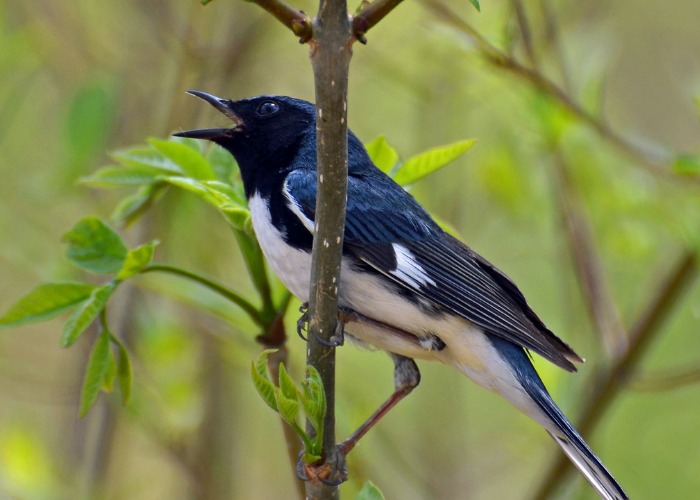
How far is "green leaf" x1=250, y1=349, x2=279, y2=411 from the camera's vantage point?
6.51 feet

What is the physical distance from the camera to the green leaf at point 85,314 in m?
2.21

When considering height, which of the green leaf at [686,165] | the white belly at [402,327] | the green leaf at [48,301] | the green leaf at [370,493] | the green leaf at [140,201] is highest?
the green leaf at [686,165]

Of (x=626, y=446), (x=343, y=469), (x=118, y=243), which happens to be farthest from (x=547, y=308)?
(x=118, y=243)

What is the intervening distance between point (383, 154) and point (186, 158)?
0.58 m

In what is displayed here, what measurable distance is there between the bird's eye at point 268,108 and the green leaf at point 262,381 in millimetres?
1489

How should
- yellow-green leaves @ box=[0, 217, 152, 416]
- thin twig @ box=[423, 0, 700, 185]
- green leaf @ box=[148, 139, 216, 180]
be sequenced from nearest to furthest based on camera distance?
yellow-green leaves @ box=[0, 217, 152, 416] → green leaf @ box=[148, 139, 216, 180] → thin twig @ box=[423, 0, 700, 185]

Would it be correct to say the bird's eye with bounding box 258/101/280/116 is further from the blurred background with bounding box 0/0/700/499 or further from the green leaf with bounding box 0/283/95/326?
the green leaf with bounding box 0/283/95/326

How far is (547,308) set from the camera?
5.42 m

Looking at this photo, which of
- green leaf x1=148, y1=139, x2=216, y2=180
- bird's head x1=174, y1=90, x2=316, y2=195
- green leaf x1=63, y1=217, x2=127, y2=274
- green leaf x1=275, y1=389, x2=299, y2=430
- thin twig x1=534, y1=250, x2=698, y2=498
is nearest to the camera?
green leaf x1=275, y1=389, x2=299, y2=430

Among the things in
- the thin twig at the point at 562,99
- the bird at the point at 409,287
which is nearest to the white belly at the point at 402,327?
the bird at the point at 409,287

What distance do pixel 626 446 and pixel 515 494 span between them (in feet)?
5.83

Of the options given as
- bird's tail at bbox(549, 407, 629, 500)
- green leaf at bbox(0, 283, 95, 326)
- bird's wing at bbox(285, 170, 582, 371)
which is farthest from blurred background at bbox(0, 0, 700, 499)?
green leaf at bbox(0, 283, 95, 326)

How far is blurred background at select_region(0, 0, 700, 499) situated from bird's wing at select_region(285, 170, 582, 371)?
48 cm

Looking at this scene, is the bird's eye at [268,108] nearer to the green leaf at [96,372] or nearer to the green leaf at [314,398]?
the green leaf at [96,372]
